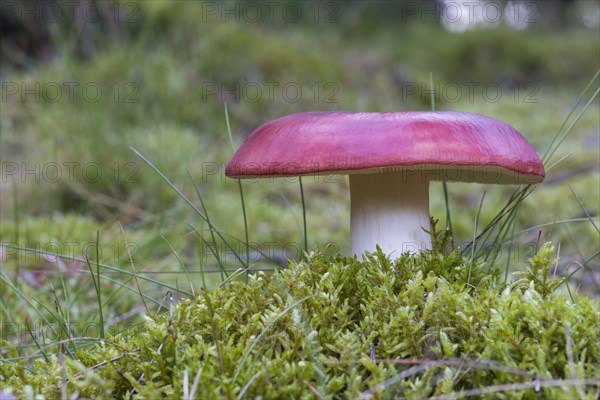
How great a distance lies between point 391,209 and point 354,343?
21.0 inches

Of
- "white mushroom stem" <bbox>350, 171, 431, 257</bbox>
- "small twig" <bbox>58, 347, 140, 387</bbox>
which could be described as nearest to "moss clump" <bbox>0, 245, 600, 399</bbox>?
"small twig" <bbox>58, 347, 140, 387</bbox>

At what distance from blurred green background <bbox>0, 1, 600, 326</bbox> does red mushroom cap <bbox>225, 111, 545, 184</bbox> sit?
0.26m

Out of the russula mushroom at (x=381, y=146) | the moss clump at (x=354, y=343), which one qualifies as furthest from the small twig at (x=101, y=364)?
the russula mushroom at (x=381, y=146)

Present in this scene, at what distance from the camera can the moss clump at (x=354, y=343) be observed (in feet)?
3.33

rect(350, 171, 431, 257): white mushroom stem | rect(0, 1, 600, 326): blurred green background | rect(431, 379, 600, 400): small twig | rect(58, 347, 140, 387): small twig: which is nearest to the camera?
rect(431, 379, 600, 400): small twig

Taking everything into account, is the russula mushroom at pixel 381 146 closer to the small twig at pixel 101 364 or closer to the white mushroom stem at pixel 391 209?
the white mushroom stem at pixel 391 209

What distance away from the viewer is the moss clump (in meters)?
1.01

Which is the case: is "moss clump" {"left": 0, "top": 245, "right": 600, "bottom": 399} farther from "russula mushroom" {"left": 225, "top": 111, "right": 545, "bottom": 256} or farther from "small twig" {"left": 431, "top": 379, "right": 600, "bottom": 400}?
"russula mushroom" {"left": 225, "top": 111, "right": 545, "bottom": 256}

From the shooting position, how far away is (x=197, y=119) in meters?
5.03

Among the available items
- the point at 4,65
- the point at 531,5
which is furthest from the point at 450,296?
the point at 531,5

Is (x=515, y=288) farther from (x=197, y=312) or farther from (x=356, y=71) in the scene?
(x=356, y=71)

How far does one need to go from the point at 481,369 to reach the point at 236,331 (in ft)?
1.75

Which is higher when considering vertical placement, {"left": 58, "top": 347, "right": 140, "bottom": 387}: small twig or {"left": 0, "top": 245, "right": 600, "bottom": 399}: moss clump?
{"left": 0, "top": 245, "right": 600, "bottom": 399}: moss clump

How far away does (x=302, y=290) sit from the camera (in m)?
1.29
